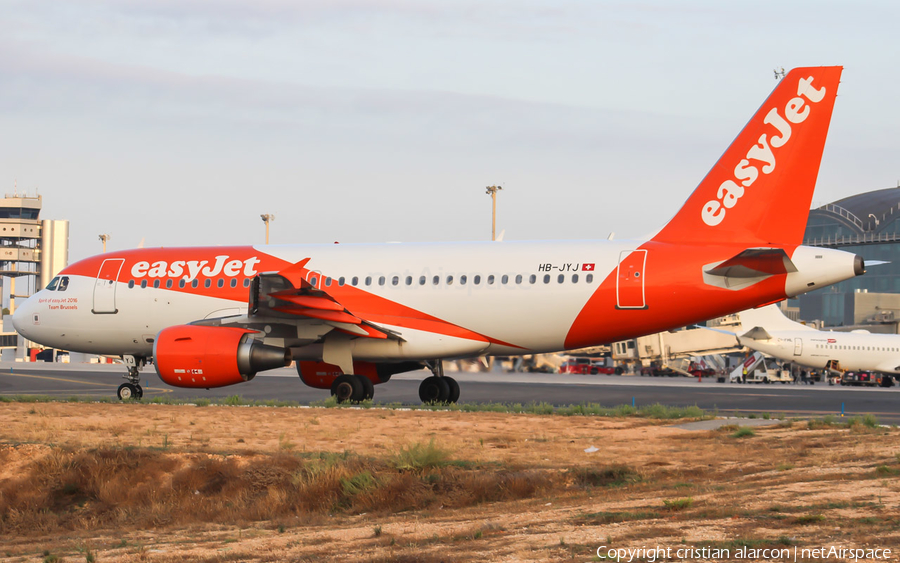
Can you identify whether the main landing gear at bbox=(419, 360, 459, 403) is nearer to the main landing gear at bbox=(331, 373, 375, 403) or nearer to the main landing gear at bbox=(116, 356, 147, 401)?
the main landing gear at bbox=(331, 373, 375, 403)

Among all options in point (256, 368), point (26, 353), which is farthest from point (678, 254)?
point (26, 353)

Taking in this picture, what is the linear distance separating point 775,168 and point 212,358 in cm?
1288

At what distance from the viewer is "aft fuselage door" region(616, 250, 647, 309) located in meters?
20.2

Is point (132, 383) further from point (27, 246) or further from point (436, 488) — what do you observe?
point (27, 246)

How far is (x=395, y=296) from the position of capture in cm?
2241

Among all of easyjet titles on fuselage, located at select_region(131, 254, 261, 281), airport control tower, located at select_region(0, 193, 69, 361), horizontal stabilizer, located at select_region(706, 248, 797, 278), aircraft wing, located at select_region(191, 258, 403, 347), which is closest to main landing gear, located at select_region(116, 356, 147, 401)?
easyjet titles on fuselage, located at select_region(131, 254, 261, 281)

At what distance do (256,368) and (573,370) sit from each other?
41.0 m

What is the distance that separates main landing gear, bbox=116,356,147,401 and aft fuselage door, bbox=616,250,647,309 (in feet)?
39.7

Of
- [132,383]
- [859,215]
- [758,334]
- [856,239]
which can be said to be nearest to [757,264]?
[132,383]

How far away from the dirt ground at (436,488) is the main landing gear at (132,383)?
457cm

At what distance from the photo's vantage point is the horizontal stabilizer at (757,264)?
18.9 metres

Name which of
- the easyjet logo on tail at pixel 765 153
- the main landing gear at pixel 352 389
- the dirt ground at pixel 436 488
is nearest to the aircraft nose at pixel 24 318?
the dirt ground at pixel 436 488

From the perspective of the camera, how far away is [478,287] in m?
21.7

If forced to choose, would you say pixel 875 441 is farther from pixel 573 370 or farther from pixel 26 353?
pixel 26 353
